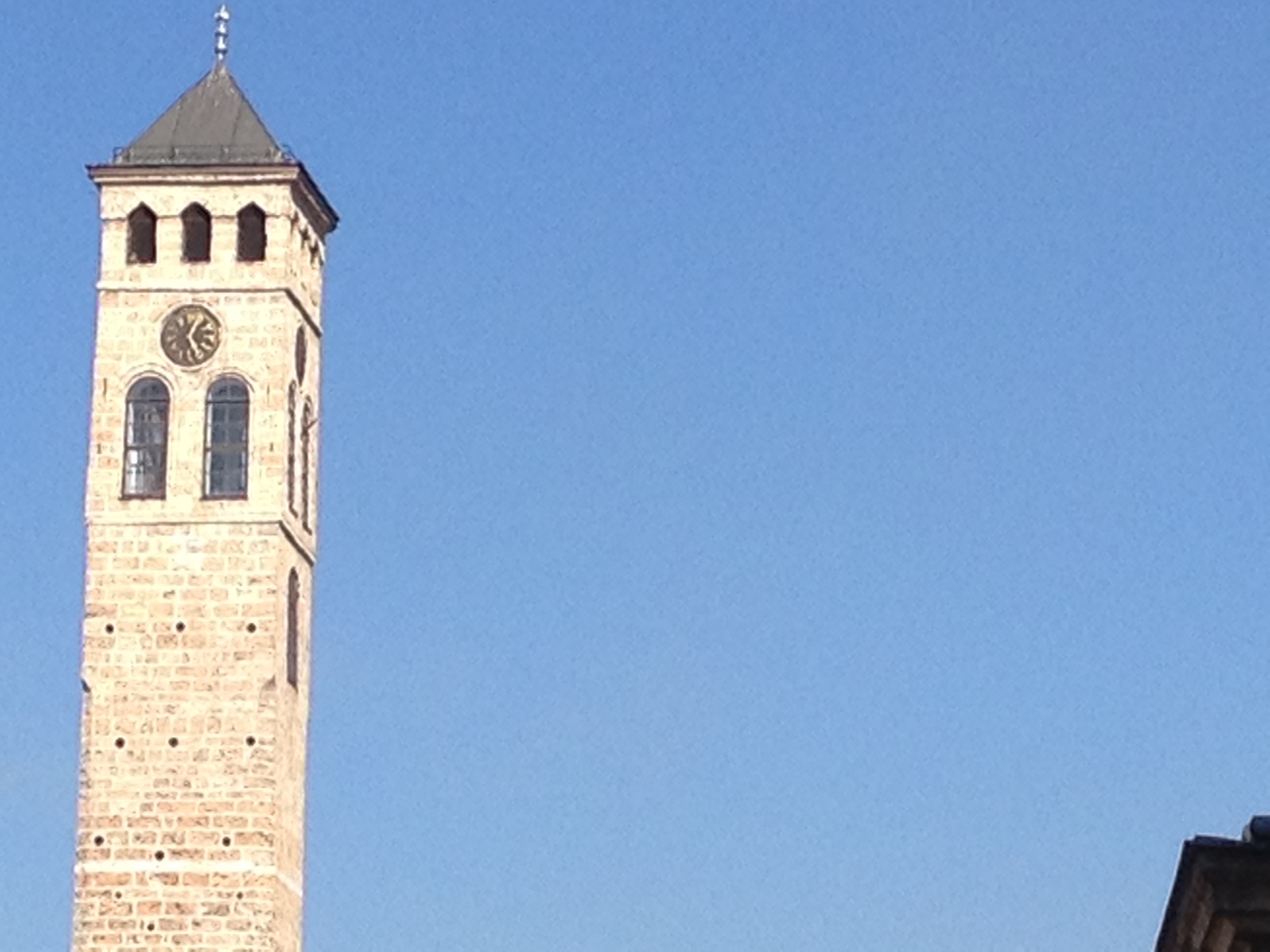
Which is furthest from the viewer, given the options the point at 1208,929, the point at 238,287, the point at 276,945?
the point at 238,287

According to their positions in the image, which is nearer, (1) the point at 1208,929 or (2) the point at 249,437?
(1) the point at 1208,929

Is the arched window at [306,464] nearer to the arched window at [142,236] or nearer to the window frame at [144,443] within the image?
the window frame at [144,443]

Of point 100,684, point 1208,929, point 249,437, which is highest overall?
point 249,437

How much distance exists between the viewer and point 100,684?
44500mm

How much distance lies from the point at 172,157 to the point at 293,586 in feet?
20.0

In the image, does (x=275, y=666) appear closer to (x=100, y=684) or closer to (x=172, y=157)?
(x=100, y=684)

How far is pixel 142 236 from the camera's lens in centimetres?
4669

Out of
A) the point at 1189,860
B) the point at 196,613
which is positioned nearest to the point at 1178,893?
the point at 1189,860

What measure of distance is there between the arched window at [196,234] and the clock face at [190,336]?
707mm

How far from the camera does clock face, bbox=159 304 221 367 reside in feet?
152

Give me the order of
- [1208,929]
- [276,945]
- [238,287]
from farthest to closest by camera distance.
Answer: [238,287] → [276,945] → [1208,929]

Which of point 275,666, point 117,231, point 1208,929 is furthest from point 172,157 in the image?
point 1208,929

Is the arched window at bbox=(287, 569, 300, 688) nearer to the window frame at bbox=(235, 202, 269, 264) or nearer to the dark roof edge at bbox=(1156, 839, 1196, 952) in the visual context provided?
the window frame at bbox=(235, 202, 269, 264)

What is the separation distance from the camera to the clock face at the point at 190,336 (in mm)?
46250
